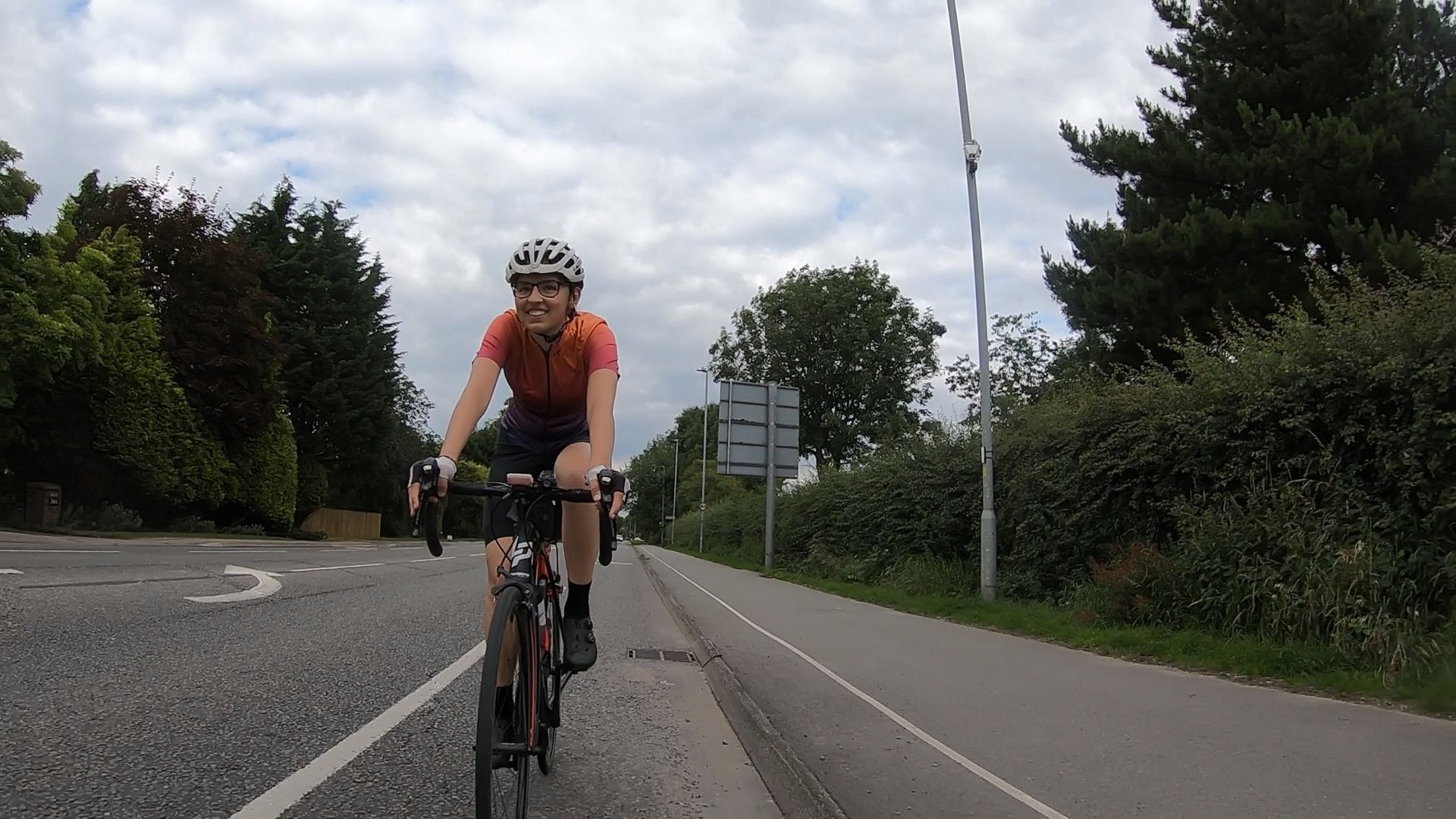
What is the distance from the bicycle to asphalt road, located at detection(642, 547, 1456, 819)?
1.37 m

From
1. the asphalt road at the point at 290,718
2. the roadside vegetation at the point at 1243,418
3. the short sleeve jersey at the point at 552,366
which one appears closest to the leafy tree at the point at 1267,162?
the roadside vegetation at the point at 1243,418

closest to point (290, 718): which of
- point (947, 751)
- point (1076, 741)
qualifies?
point (947, 751)

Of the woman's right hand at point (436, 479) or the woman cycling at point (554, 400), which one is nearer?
the woman's right hand at point (436, 479)

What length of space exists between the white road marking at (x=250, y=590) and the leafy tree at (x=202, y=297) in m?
18.6

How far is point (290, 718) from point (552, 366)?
231 cm

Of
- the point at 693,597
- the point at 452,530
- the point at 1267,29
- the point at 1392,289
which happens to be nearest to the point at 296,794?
the point at 1392,289

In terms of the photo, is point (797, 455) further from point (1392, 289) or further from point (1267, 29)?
point (1392, 289)

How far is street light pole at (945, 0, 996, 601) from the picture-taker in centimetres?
1303

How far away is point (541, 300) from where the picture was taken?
3.37 metres

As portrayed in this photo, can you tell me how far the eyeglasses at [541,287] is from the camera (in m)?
3.39

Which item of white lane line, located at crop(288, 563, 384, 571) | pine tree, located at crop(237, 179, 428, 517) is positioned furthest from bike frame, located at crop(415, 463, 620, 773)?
pine tree, located at crop(237, 179, 428, 517)

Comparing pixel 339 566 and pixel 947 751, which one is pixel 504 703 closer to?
pixel 947 751

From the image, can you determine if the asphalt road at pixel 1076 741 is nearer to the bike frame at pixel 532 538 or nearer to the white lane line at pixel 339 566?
the bike frame at pixel 532 538

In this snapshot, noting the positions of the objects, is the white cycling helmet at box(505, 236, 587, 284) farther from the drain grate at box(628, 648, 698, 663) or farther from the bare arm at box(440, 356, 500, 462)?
the drain grate at box(628, 648, 698, 663)
